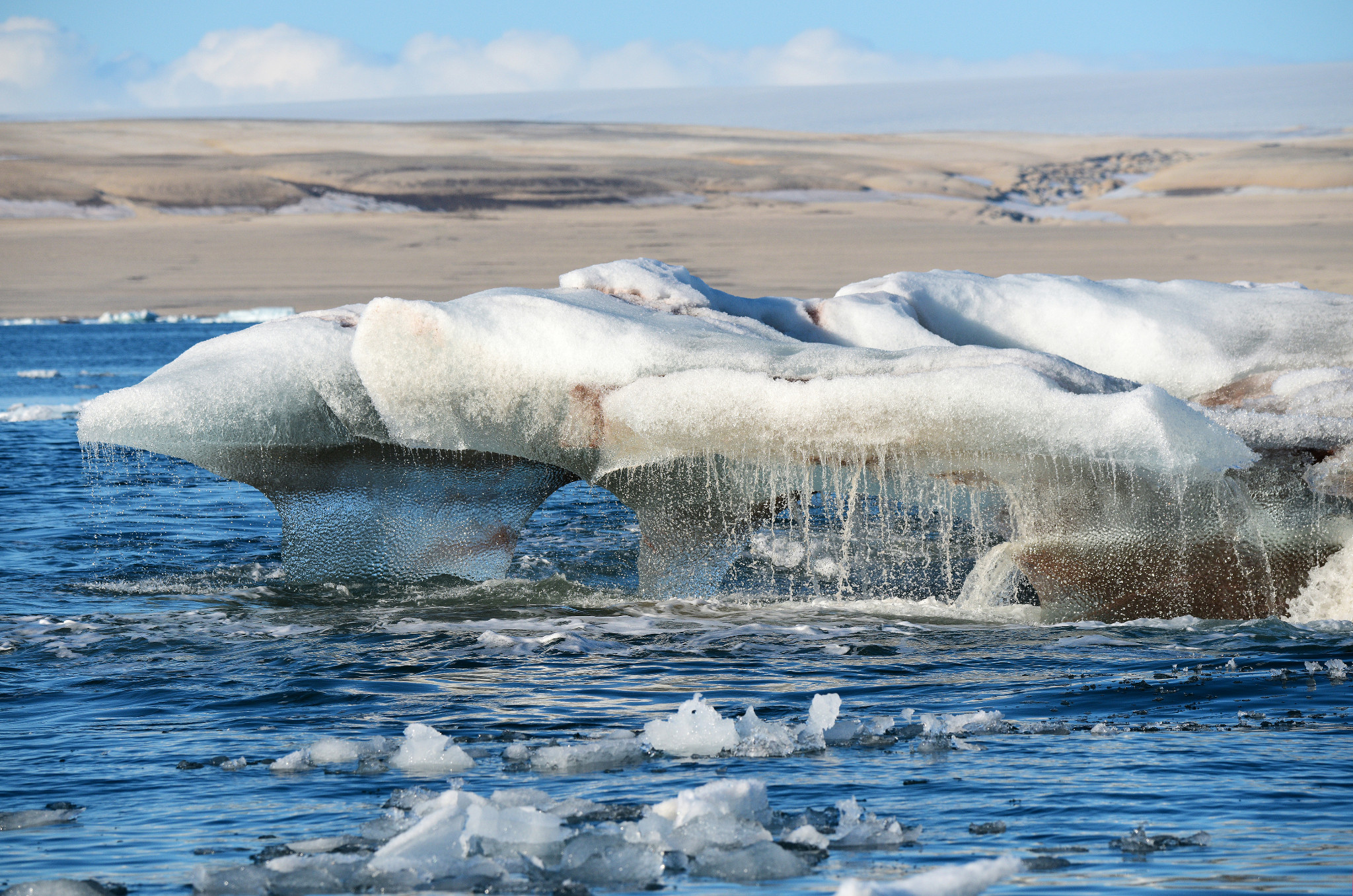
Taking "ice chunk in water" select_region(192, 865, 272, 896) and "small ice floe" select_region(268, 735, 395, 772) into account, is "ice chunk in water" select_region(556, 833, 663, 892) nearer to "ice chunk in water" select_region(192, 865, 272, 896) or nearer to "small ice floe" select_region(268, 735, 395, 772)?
"ice chunk in water" select_region(192, 865, 272, 896)

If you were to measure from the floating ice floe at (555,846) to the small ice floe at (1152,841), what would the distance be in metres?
0.78

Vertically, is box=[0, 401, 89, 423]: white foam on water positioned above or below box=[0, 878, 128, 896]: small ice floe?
below

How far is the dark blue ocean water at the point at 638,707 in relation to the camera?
5730 mm

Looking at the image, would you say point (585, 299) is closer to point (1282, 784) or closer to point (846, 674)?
point (846, 674)

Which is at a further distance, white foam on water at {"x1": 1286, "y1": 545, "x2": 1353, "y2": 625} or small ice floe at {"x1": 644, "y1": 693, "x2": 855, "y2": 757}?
white foam on water at {"x1": 1286, "y1": 545, "x2": 1353, "y2": 625}

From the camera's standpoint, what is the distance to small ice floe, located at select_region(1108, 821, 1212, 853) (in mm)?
5535

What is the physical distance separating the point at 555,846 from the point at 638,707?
7.98 ft

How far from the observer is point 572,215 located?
88.2 m

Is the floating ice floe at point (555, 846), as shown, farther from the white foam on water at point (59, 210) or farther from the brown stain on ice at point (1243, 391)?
the white foam on water at point (59, 210)

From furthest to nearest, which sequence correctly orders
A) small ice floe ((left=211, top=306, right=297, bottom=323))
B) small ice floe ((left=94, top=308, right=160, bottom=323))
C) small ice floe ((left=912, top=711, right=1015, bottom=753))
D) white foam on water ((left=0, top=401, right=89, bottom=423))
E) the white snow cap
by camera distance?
small ice floe ((left=94, top=308, right=160, bottom=323))
small ice floe ((left=211, top=306, right=297, bottom=323))
white foam on water ((left=0, top=401, right=89, bottom=423))
the white snow cap
small ice floe ((left=912, top=711, right=1015, bottom=753))

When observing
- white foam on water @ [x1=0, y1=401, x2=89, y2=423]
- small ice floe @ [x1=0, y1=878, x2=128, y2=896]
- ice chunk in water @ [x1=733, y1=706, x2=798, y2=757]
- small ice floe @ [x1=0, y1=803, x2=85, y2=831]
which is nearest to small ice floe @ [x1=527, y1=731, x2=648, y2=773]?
ice chunk in water @ [x1=733, y1=706, x2=798, y2=757]

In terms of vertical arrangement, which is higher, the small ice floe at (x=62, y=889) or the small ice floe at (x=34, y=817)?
the small ice floe at (x=62, y=889)

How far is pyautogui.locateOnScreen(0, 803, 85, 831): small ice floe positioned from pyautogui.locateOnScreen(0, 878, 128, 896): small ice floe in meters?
0.89

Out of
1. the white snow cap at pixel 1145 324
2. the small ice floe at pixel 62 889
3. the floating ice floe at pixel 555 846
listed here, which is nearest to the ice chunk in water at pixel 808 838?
the floating ice floe at pixel 555 846
